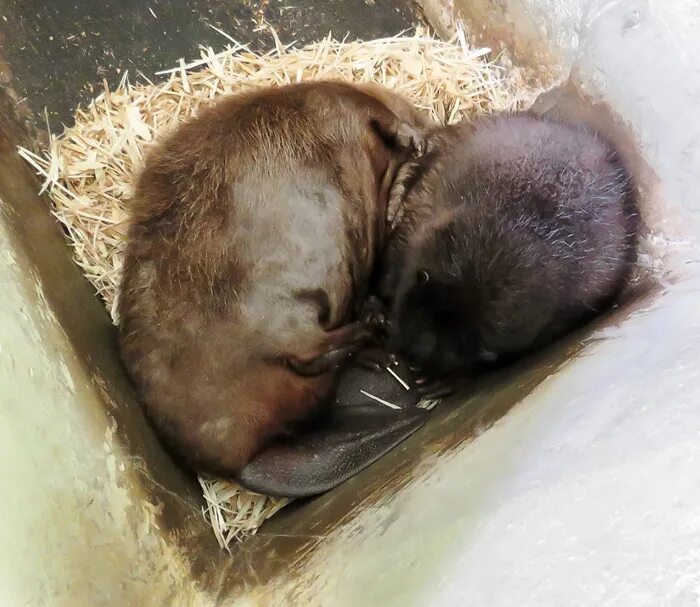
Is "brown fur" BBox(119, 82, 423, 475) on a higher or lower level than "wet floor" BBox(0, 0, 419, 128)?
lower

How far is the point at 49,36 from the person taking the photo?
2066 millimetres

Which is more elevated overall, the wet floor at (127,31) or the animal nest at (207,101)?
the wet floor at (127,31)

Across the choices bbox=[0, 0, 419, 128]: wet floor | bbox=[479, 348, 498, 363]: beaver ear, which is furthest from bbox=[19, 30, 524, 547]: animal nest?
bbox=[479, 348, 498, 363]: beaver ear

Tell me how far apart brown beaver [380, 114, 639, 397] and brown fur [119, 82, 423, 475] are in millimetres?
181

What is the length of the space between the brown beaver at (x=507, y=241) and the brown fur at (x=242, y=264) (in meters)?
0.18

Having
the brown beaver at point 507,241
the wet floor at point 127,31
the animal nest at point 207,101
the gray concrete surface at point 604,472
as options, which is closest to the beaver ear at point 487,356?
the brown beaver at point 507,241

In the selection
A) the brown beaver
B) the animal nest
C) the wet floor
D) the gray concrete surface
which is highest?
the wet floor

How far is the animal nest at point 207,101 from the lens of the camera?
1.89 m

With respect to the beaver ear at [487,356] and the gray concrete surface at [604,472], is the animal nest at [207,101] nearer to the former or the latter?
the gray concrete surface at [604,472]

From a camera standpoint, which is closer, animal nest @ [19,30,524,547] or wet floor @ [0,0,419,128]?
animal nest @ [19,30,524,547]

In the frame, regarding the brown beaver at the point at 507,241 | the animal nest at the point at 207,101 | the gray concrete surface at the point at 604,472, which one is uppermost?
the animal nest at the point at 207,101

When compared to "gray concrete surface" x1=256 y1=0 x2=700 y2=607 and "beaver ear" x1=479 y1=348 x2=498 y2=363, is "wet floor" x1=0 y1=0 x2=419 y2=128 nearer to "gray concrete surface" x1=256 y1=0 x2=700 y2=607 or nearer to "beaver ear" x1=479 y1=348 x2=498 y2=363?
"gray concrete surface" x1=256 y1=0 x2=700 y2=607

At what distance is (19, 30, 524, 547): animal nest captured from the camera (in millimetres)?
1886

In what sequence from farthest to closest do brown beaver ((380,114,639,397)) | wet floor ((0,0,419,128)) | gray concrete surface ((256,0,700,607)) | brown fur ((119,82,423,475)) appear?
wet floor ((0,0,419,128))
brown beaver ((380,114,639,397))
brown fur ((119,82,423,475))
gray concrete surface ((256,0,700,607))
